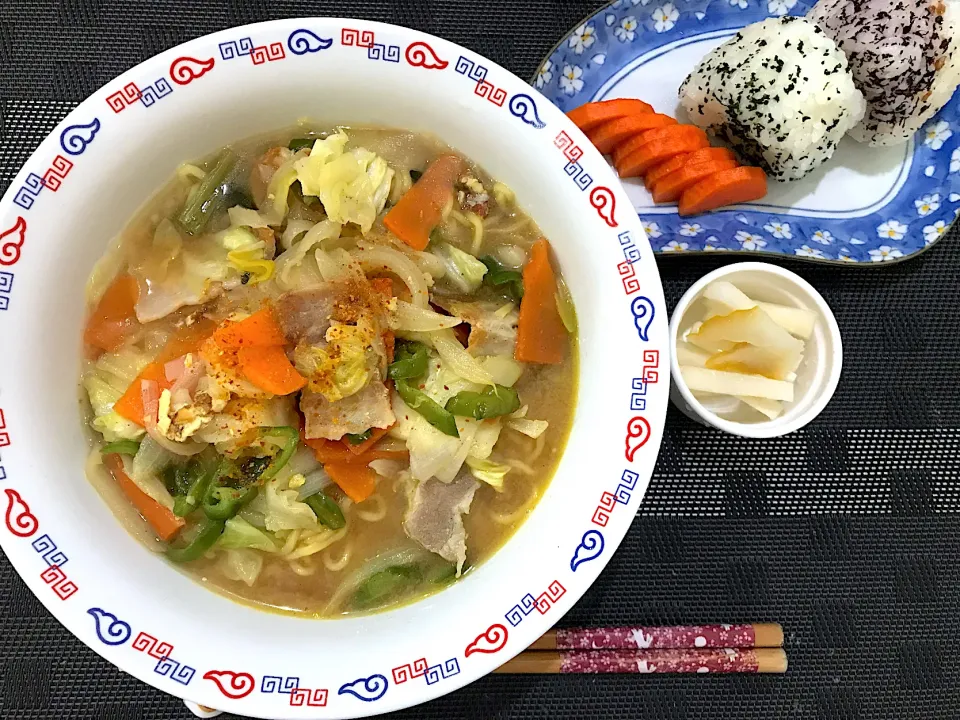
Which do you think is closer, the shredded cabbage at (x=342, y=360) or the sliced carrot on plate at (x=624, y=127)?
the shredded cabbage at (x=342, y=360)

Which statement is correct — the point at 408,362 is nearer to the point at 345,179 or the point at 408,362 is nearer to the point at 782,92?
the point at 345,179

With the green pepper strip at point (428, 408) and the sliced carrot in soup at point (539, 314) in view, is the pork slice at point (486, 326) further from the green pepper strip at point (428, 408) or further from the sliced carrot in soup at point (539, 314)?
the green pepper strip at point (428, 408)

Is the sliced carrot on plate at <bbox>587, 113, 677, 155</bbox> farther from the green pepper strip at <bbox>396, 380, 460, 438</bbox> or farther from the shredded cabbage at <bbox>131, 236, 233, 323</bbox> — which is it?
the shredded cabbage at <bbox>131, 236, 233, 323</bbox>

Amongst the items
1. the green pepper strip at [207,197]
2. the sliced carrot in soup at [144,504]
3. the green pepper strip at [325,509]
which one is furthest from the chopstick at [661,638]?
the green pepper strip at [207,197]

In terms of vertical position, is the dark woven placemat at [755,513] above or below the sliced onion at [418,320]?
below

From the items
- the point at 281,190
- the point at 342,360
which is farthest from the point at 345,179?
the point at 342,360

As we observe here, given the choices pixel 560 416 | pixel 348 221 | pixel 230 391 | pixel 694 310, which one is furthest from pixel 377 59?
pixel 694 310

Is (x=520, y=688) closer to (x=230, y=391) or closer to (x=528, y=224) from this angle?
(x=230, y=391)

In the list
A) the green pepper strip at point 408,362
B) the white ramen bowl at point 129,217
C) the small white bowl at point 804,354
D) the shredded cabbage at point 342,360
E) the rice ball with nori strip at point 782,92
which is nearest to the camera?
the white ramen bowl at point 129,217
